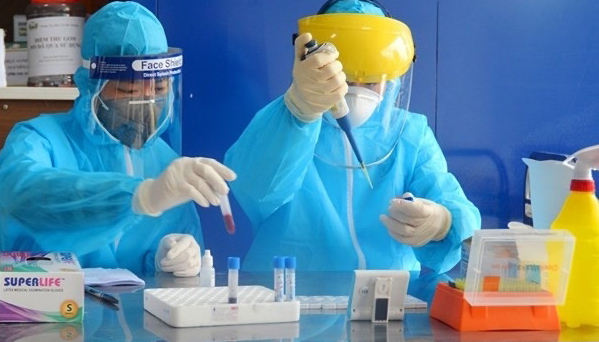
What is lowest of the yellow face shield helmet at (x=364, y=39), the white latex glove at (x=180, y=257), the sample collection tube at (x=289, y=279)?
the white latex glove at (x=180, y=257)

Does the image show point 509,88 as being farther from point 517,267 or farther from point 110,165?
point 517,267

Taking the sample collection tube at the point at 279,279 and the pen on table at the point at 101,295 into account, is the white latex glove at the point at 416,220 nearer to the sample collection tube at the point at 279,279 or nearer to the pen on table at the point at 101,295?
the sample collection tube at the point at 279,279

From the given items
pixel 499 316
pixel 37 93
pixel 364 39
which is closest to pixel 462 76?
pixel 364 39

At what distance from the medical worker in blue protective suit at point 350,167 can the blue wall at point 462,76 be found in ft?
1.51

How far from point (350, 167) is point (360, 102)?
0.87 ft

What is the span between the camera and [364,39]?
88.2 inches

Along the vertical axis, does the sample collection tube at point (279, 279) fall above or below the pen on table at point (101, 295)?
above

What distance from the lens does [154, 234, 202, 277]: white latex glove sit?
2.36 meters

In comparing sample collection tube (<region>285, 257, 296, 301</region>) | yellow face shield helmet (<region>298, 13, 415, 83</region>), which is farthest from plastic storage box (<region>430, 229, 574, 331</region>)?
yellow face shield helmet (<region>298, 13, 415, 83</region>)

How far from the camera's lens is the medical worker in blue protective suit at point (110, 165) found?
227 centimetres

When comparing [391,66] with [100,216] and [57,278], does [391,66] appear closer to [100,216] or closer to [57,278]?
[100,216]

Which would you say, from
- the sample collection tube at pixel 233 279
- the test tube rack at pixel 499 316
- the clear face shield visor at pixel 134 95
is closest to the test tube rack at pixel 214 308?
the sample collection tube at pixel 233 279

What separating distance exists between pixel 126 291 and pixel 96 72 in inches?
25.6

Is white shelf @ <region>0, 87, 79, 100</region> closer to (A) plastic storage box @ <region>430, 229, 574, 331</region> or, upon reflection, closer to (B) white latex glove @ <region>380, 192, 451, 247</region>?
(B) white latex glove @ <region>380, 192, 451, 247</region>
